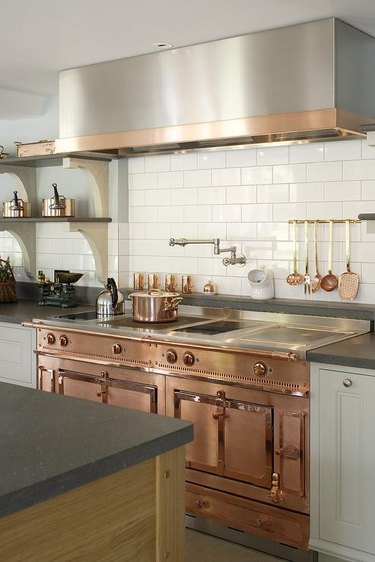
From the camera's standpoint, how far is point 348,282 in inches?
163

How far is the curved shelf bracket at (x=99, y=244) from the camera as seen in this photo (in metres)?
5.12

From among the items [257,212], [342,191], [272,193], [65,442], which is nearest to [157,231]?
[257,212]

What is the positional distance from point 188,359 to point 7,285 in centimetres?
226

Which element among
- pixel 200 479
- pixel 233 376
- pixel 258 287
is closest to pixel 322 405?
pixel 233 376

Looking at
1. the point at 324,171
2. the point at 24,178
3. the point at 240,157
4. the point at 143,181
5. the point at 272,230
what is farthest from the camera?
the point at 24,178

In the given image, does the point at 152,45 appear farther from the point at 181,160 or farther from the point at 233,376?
the point at 233,376

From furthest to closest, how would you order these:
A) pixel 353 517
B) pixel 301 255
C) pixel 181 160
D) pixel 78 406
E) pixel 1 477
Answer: pixel 181 160 → pixel 301 255 → pixel 353 517 → pixel 78 406 → pixel 1 477

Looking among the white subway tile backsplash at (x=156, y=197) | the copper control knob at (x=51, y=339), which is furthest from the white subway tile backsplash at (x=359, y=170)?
the copper control knob at (x=51, y=339)

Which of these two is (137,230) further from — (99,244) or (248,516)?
(248,516)

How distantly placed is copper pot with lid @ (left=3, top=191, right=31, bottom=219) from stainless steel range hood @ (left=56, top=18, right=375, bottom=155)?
911 mm

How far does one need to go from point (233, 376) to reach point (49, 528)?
209cm

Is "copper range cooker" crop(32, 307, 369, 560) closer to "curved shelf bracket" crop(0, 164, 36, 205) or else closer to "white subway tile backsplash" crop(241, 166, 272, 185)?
"white subway tile backsplash" crop(241, 166, 272, 185)

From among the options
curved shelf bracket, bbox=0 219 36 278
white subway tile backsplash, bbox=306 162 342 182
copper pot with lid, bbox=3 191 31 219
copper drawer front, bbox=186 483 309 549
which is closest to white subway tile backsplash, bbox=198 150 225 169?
white subway tile backsplash, bbox=306 162 342 182

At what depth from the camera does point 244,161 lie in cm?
454
